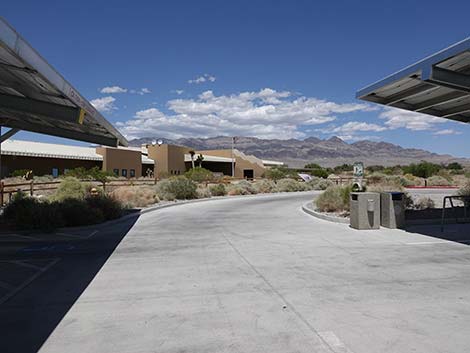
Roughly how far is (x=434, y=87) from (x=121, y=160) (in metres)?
53.1

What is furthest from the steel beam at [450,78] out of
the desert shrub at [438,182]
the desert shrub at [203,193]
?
the desert shrub at [438,182]

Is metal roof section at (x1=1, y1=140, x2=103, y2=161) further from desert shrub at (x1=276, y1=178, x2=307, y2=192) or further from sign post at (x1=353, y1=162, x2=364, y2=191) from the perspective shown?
sign post at (x1=353, y1=162, x2=364, y2=191)

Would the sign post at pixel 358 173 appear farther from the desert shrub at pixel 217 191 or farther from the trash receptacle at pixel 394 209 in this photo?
the desert shrub at pixel 217 191

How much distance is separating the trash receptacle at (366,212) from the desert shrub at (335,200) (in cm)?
405

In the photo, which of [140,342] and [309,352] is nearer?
[309,352]

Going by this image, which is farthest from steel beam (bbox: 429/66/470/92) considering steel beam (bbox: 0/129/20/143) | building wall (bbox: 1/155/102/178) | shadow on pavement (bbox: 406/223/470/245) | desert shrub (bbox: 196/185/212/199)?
building wall (bbox: 1/155/102/178)

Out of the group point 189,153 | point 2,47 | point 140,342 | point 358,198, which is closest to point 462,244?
point 358,198

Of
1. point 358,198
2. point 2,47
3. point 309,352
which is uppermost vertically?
point 2,47

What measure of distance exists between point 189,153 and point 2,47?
70.8m

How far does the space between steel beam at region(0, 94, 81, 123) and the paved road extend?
3375 mm

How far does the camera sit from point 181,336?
4.93 metres

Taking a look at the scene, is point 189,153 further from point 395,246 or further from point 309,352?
point 309,352

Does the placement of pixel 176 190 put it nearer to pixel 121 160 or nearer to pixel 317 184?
pixel 317 184

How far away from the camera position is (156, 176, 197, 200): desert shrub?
27047mm
